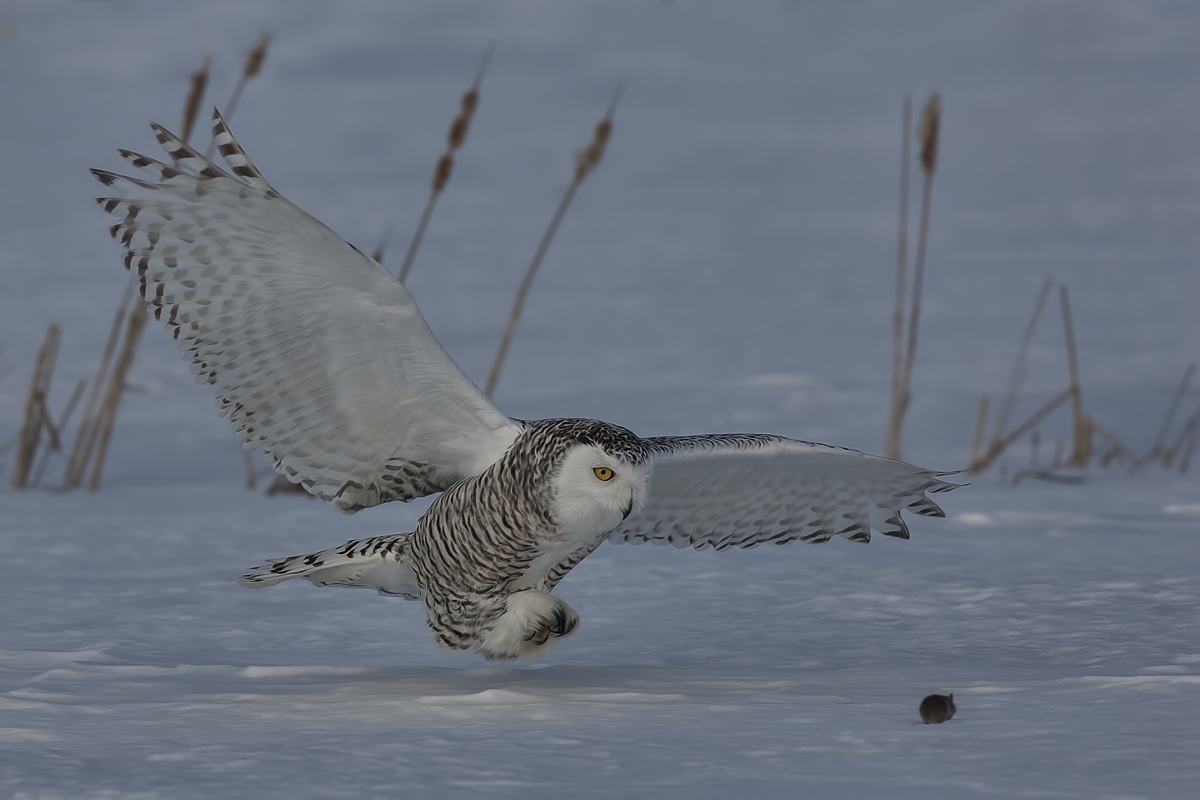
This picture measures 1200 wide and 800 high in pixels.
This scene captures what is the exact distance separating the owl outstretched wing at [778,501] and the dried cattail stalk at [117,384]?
2.97 m

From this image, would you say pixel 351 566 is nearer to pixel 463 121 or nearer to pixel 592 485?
pixel 592 485

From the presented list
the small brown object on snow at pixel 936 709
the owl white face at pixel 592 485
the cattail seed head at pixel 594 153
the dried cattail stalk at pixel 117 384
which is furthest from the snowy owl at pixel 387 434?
the dried cattail stalk at pixel 117 384

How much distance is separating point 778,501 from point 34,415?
385cm

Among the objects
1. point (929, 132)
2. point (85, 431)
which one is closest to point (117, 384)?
point (85, 431)

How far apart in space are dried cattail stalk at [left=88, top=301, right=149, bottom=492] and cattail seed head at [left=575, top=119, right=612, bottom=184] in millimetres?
2078

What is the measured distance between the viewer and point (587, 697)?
2.71 m

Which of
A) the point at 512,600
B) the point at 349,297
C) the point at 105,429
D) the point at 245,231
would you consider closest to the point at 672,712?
the point at 512,600

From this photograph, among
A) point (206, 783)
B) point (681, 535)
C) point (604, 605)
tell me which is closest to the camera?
point (206, 783)

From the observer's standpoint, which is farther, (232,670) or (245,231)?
(232,670)

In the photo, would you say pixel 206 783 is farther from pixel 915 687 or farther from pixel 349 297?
pixel 915 687

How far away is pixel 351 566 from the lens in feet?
10.7

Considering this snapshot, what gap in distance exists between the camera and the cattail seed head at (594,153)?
4.78 metres

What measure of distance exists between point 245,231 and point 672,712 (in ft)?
4.53

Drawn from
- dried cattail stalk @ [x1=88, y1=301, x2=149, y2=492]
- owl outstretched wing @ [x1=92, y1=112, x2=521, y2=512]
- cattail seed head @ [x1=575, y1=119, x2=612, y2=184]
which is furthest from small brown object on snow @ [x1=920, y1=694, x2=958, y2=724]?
dried cattail stalk @ [x1=88, y1=301, x2=149, y2=492]
